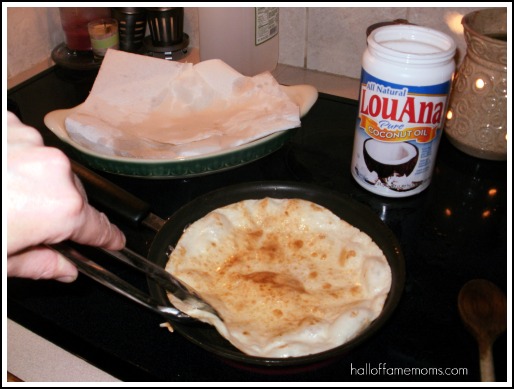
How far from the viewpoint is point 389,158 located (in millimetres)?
800

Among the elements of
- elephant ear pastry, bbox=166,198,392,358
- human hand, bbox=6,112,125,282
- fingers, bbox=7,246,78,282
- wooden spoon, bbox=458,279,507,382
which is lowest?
wooden spoon, bbox=458,279,507,382

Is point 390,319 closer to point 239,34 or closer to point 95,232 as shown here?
point 95,232

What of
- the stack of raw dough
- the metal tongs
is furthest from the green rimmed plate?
the metal tongs

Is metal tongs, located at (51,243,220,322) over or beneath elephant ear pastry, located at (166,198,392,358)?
over

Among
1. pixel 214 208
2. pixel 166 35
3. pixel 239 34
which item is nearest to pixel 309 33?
pixel 239 34

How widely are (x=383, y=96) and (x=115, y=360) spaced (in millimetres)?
464

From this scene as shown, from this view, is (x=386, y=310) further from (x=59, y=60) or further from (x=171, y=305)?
(x=59, y=60)

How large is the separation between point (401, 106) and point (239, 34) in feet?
1.49

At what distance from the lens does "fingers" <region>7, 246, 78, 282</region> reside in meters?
0.54

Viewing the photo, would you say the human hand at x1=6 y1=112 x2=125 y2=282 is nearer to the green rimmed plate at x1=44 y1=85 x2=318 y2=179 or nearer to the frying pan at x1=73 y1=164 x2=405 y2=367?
the frying pan at x1=73 y1=164 x2=405 y2=367

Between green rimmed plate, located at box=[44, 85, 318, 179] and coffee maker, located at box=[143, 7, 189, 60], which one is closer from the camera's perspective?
green rimmed plate, located at box=[44, 85, 318, 179]

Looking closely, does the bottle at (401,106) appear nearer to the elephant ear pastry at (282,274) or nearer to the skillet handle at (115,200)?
the elephant ear pastry at (282,274)

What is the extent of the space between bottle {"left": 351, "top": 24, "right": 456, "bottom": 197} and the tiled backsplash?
31 centimetres

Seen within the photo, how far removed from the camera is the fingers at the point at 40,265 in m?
0.54
